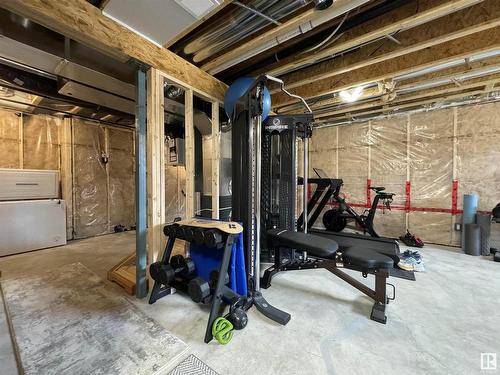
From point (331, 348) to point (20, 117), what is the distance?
20.3ft

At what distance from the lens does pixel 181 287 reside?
78.8 inches

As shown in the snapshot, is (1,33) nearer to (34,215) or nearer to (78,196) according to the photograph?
(34,215)

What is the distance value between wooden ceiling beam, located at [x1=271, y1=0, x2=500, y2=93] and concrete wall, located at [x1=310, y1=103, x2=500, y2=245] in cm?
254

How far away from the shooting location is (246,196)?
7.41 ft

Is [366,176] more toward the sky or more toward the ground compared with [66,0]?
more toward the ground

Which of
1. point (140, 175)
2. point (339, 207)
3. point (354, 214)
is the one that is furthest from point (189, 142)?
point (354, 214)

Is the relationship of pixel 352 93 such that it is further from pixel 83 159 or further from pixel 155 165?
pixel 83 159

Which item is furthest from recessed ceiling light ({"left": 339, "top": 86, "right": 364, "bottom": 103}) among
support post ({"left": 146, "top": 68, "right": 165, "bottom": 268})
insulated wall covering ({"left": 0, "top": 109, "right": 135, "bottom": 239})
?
insulated wall covering ({"left": 0, "top": 109, "right": 135, "bottom": 239})

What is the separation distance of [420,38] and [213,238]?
300 centimetres

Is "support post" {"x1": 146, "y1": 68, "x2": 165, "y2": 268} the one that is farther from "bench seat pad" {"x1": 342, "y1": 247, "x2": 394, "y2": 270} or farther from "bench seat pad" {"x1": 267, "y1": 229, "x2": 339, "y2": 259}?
"bench seat pad" {"x1": 342, "y1": 247, "x2": 394, "y2": 270}

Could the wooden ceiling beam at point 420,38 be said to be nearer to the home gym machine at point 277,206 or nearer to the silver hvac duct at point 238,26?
the home gym machine at point 277,206

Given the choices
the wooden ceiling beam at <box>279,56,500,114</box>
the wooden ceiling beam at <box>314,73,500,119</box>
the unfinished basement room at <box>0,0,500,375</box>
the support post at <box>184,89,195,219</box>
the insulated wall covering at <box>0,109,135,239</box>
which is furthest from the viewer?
the insulated wall covering at <box>0,109,135,239</box>

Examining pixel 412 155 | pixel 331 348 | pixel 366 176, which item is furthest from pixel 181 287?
pixel 412 155

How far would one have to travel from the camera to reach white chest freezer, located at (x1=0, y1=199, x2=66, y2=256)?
11.8 ft
